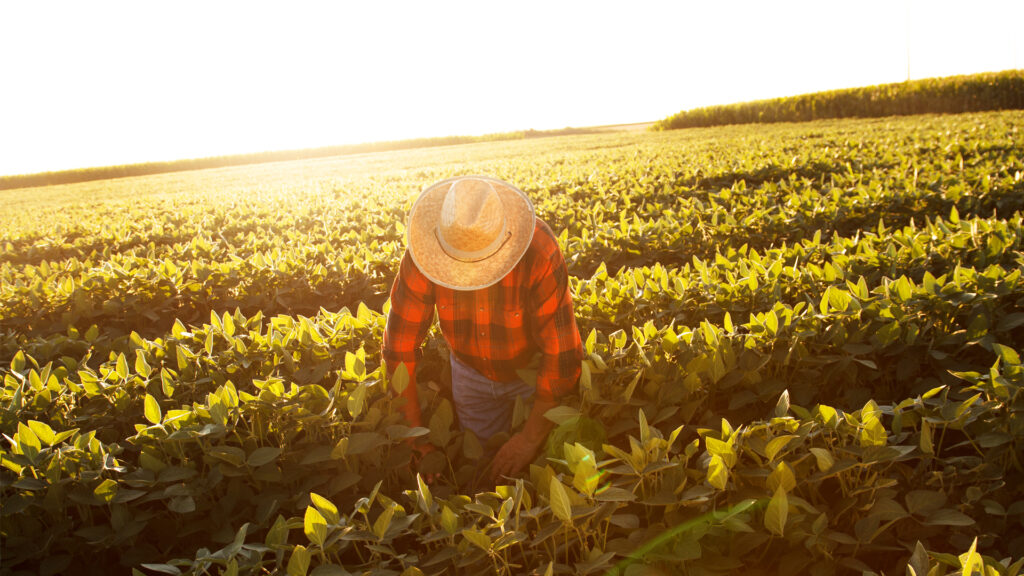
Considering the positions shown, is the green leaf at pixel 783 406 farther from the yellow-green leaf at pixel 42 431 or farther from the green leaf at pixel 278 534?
the yellow-green leaf at pixel 42 431

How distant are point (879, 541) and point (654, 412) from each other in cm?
85

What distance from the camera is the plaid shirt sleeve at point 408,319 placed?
260 cm

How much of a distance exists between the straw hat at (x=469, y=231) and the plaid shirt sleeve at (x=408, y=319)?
0.38m

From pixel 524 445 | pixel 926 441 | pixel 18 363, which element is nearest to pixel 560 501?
pixel 524 445

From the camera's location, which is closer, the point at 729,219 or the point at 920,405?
the point at 920,405

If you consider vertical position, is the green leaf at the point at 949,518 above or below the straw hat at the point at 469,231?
below

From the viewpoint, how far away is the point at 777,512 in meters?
1.58

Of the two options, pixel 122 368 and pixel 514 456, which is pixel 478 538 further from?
pixel 122 368

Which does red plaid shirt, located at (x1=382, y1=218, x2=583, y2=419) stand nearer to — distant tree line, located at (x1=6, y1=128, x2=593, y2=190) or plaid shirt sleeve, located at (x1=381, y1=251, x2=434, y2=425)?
plaid shirt sleeve, located at (x1=381, y1=251, x2=434, y2=425)

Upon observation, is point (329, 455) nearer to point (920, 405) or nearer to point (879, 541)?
point (879, 541)

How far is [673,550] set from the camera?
5.41 ft

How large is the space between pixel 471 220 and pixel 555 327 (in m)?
0.65

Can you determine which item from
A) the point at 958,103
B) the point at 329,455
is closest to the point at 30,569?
the point at 329,455

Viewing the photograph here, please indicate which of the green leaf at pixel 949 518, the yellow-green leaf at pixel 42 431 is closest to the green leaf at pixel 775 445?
the green leaf at pixel 949 518
